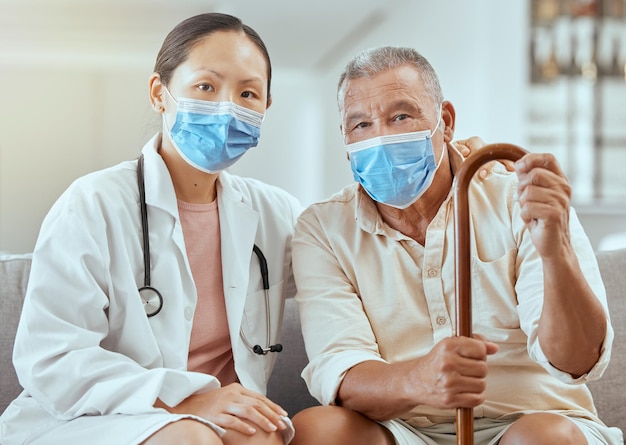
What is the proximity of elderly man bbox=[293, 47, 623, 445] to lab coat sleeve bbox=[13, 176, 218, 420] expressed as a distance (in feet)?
0.99

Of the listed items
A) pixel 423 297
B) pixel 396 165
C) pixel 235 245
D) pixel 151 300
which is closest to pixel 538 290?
pixel 423 297

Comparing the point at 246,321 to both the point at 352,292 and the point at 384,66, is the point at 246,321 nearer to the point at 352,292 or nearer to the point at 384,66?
the point at 352,292

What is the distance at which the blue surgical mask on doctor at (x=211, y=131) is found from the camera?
73.4 inches

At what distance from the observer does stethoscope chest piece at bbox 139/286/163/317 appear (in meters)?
1.75

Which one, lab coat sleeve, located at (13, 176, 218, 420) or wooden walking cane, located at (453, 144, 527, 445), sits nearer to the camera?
wooden walking cane, located at (453, 144, 527, 445)

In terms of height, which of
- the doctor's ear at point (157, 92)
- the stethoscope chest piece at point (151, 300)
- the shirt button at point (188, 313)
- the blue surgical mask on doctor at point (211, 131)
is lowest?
the shirt button at point (188, 313)

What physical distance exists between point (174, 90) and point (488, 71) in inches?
136

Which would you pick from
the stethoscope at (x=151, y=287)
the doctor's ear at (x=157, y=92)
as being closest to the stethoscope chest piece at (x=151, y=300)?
the stethoscope at (x=151, y=287)

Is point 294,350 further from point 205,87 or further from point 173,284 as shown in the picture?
point 205,87

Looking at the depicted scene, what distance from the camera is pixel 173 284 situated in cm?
179

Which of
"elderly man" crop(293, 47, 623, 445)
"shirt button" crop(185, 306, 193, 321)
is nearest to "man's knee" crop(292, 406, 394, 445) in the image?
"elderly man" crop(293, 47, 623, 445)

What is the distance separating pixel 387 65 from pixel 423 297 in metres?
0.52

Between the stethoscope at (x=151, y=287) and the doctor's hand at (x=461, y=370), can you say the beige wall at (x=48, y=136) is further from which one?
the doctor's hand at (x=461, y=370)

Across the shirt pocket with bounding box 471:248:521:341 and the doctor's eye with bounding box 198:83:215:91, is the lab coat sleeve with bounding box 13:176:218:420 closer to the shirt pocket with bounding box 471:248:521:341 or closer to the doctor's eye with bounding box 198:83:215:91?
the doctor's eye with bounding box 198:83:215:91
